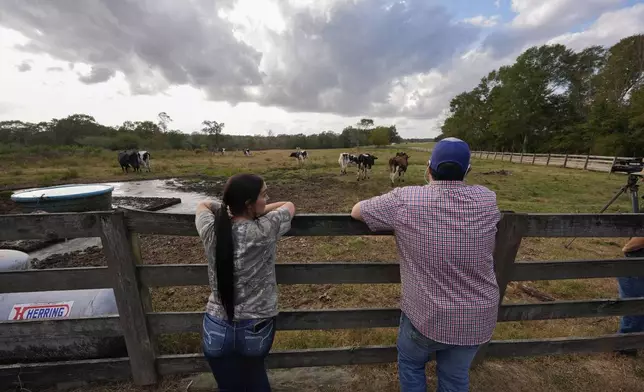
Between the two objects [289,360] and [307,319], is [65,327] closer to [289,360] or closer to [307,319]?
[289,360]

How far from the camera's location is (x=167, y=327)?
88.9 inches

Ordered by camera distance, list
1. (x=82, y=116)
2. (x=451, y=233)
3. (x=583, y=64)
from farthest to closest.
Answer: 1. (x=82, y=116)
2. (x=583, y=64)
3. (x=451, y=233)

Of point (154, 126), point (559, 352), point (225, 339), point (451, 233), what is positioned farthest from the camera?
point (154, 126)

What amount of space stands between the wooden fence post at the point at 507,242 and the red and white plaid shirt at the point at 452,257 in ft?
2.35

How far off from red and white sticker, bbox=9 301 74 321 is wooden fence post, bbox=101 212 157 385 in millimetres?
576

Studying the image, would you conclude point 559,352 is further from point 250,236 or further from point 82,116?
point 82,116

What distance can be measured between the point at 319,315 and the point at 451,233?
1.36m

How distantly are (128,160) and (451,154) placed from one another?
26682 mm

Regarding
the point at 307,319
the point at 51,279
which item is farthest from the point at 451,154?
the point at 51,279

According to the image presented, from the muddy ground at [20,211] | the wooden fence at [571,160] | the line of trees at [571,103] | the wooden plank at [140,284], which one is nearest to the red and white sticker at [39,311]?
the wooden plank at [140,284]

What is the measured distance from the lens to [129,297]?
2.12 metres

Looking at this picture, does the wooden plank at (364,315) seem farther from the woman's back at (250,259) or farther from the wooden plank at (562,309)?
the woman's back at (250,259)

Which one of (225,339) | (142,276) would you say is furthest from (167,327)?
(225,339)

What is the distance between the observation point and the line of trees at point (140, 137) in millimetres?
51562
